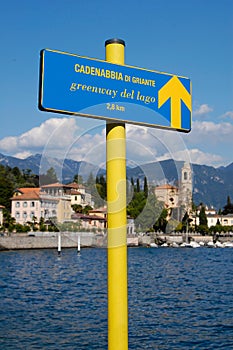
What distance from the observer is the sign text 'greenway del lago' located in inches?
136

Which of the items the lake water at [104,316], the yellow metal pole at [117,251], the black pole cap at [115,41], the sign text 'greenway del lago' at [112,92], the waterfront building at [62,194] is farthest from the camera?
the lake water at [104,316]

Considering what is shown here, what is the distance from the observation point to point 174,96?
3.87 meters

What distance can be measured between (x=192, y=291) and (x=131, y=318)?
10.0 m

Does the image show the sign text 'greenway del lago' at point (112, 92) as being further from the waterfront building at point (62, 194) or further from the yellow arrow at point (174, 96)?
the waterfront building at point (62, 194)

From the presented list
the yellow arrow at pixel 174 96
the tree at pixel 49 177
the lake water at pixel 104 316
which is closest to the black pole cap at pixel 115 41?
the yellow arrow at pixel 174 96

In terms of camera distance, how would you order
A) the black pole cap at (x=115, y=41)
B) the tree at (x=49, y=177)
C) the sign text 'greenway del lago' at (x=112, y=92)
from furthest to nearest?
the tree at (x=49, y=177), the black pole cap at (x=115, y=41), the sign text 'greenway del lago' at (x=112, y=92)

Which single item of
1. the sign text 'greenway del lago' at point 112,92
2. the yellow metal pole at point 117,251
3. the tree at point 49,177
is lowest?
the yellow metal pole at point 117,251

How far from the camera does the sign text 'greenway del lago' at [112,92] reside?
345 centimetres

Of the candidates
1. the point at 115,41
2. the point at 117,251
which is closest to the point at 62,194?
the point at 117,251

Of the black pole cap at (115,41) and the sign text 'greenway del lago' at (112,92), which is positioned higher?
the black pole cap at (115,41)

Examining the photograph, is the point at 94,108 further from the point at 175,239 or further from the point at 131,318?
the point at 175,239

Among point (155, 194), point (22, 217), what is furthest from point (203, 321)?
point (22, 217)

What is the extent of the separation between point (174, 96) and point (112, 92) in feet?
1.68

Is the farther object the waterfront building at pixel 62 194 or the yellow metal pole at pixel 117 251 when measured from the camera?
the waterfront building at pixel 62 194
